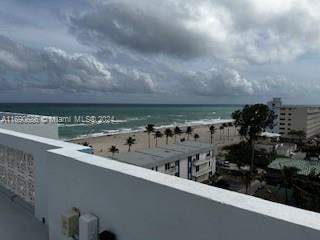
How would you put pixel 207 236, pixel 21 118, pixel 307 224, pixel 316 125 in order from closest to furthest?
pixel 307 224, pixel 207 236, pixel 21 118, pixel 316 125

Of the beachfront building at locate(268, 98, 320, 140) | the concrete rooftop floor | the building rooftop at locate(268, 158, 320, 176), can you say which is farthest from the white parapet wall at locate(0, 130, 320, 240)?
the beachfront building at locate(268, 98, 320, 140)

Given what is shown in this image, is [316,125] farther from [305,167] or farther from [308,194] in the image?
[308,194]

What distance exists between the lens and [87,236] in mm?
2750

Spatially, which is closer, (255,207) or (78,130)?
(255,207)

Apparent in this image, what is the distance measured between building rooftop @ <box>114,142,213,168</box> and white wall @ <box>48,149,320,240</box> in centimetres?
1636

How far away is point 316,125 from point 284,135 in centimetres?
1384

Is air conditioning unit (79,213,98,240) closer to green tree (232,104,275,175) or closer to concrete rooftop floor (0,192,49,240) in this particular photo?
concrete rooftop floor (0,192,49,240)

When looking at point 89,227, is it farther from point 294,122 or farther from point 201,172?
point 294,122

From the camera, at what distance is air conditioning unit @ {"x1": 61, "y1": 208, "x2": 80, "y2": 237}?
2.97 metres

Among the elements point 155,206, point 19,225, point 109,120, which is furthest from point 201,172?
point 109,120

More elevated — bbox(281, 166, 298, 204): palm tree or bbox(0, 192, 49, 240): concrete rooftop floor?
bbox(0, 192, 49, 240): concrete rooftop floor

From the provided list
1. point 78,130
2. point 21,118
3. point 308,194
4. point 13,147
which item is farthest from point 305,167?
point 78,130

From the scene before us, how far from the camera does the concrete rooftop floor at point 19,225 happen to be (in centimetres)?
373

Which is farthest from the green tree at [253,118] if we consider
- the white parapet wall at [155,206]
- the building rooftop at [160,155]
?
the white parapet wall at [155,206]
